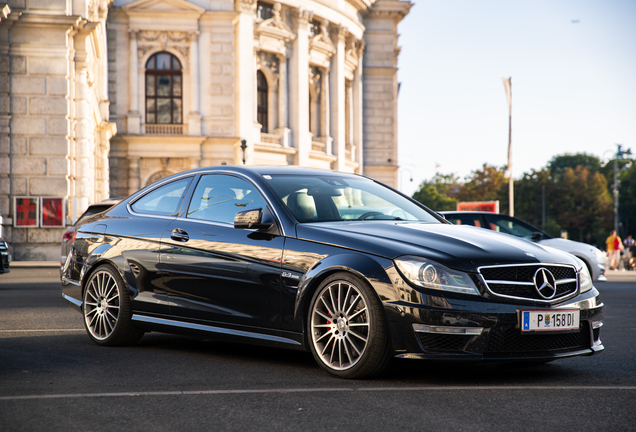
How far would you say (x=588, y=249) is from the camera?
641 inches

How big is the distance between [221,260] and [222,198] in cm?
65

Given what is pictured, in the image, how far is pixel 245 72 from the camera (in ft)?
137

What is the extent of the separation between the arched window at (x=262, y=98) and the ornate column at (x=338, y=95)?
245 inches

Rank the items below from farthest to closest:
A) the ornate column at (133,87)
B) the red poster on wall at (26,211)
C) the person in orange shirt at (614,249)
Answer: the ornate column at (133,87), the person in orange shirt at (614,249), the red poster on wall at (26,211)

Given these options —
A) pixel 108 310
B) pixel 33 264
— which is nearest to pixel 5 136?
pixel 33 264

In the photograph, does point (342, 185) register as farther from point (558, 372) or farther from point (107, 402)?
point (107, 402)

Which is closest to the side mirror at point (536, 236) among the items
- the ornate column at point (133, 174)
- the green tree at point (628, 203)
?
the ornate column at point (133, 174)

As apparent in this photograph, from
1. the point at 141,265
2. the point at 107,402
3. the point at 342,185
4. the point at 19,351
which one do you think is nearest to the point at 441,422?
the point at 107,402

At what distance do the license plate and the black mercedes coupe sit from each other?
0.04ft

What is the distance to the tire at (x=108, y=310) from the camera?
7.01 metres

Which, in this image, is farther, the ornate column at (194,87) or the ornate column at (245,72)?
the ornate column at (245,72)

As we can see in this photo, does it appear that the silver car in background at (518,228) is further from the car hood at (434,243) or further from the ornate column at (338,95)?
the ornate column at (338,95)

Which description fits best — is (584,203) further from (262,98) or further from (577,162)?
(262,98)

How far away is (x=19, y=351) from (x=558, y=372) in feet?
14.2
